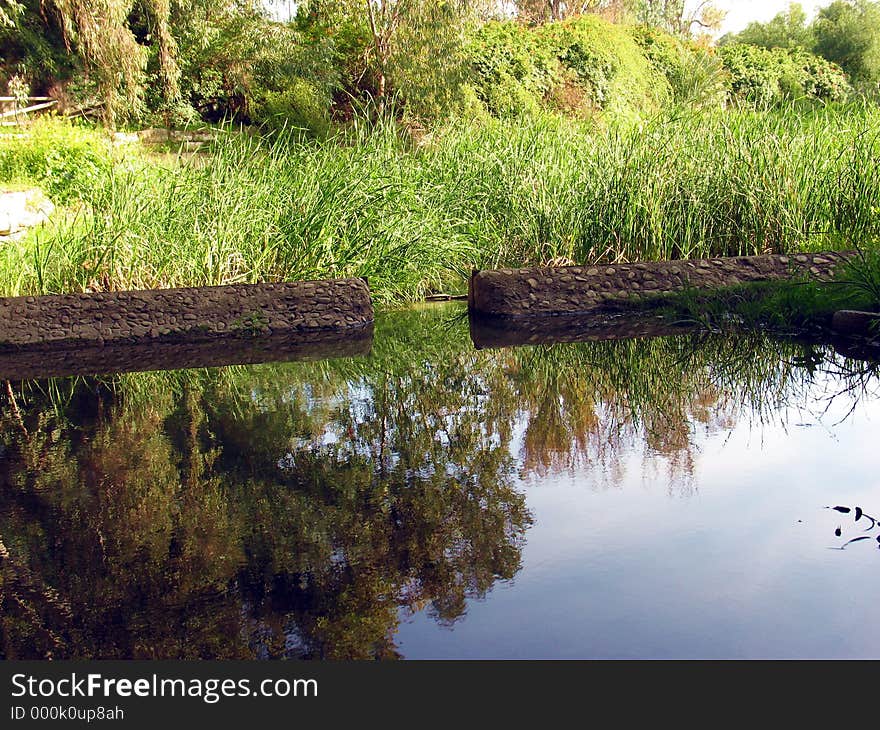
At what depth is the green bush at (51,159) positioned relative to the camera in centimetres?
1540

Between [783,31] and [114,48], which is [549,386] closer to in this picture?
[114,48]

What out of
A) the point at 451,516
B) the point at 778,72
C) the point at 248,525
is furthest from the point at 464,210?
the point at 778,72

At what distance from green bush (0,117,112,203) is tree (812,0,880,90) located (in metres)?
31.8

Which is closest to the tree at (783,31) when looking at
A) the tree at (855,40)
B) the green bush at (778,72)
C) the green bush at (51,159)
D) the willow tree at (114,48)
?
the tree at (855,40)

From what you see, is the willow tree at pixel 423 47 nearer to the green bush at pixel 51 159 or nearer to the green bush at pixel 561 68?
the green bush at pixel 561 68

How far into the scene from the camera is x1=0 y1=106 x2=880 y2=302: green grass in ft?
31.4

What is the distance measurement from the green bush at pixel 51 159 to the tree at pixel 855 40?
3178 cm

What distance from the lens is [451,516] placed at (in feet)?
13.1

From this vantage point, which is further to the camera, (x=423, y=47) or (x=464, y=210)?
(x=423, y=47)

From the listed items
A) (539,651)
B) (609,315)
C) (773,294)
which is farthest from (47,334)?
(539,651)

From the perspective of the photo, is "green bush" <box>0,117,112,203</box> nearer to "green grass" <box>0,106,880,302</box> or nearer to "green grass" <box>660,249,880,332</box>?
"green grass" <box>0,106,880,302</box>

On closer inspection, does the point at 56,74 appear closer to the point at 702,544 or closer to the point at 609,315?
the point at 609,315

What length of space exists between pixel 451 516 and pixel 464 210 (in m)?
7.69

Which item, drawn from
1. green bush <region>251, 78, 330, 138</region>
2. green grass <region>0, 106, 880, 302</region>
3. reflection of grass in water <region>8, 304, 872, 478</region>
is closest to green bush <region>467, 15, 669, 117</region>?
green bush <region>251, 78, 330, 138</region>
